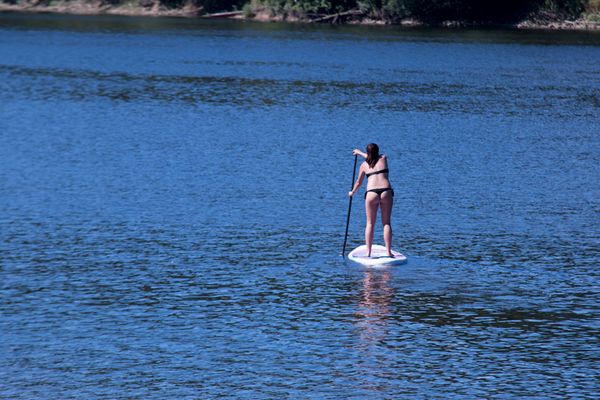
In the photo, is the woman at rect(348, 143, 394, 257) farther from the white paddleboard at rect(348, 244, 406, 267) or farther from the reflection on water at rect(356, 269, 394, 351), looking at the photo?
the reflection on water at rect(356, 269, 394, 351)

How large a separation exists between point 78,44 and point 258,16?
3758 cm

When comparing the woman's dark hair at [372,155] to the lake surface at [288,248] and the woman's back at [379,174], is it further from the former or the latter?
A: the lake surface at [288,248]

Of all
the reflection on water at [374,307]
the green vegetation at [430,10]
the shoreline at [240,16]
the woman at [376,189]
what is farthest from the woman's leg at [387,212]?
the green vegetation at [430,10]

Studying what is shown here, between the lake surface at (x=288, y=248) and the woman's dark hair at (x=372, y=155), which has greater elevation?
the woman's dark hair at (x=372, y=155)

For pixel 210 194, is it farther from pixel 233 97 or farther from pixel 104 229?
pixel 233 97

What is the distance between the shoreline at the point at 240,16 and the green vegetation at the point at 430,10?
235 millimetres

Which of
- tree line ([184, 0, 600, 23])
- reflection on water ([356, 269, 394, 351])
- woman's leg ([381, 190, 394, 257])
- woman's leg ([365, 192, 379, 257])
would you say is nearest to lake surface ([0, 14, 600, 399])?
reflection on water ([356, 269, 394, 351])

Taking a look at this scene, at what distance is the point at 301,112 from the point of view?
52188mm

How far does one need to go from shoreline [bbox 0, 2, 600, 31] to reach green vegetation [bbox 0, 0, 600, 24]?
24 cm

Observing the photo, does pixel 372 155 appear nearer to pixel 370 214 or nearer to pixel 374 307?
pixel 370 214

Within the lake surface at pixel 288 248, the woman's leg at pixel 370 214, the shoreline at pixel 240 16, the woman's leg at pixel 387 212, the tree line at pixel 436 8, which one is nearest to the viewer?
the lake surface at pixel 288 248

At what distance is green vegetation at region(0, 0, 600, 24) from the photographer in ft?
388

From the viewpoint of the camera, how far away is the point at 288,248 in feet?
80.2

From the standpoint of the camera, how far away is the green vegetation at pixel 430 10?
388 ft
